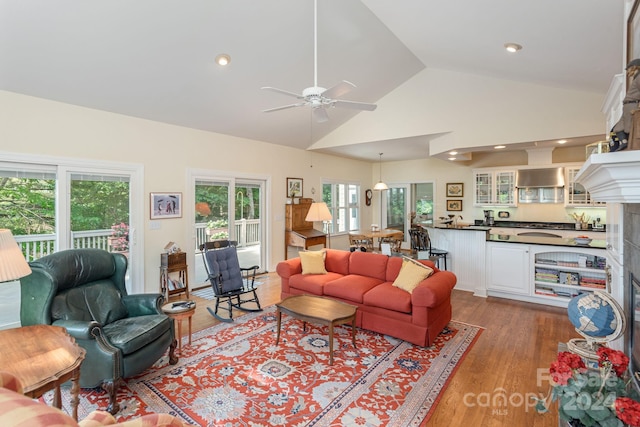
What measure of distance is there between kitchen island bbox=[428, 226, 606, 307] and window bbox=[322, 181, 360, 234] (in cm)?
349

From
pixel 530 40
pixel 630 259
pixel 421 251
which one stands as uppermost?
pixel 530 40

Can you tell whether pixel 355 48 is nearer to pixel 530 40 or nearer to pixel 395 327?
pixel 530 40

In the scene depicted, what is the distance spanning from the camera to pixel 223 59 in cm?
390

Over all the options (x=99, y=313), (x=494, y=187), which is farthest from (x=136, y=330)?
(x=494, y=187)

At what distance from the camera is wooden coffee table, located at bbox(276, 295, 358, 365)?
3.02 m

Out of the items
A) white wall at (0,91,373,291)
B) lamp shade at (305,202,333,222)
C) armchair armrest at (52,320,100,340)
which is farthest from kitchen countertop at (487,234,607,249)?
armchair armrest at (52,320,100,340)

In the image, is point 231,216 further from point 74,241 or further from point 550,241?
point 550,241

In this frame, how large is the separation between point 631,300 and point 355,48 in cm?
394

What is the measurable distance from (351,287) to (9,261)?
10.2 feet

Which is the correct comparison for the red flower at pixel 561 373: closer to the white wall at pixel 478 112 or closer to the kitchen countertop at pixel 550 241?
the kitchen countertop at pixel 550 241

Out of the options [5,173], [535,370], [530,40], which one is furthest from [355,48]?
[5,173]

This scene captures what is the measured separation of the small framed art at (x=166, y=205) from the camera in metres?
4.86

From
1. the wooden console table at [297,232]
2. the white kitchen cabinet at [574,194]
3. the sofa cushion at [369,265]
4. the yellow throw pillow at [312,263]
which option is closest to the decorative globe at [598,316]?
the sofa cushion at [369,265]

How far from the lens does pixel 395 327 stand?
350cm
